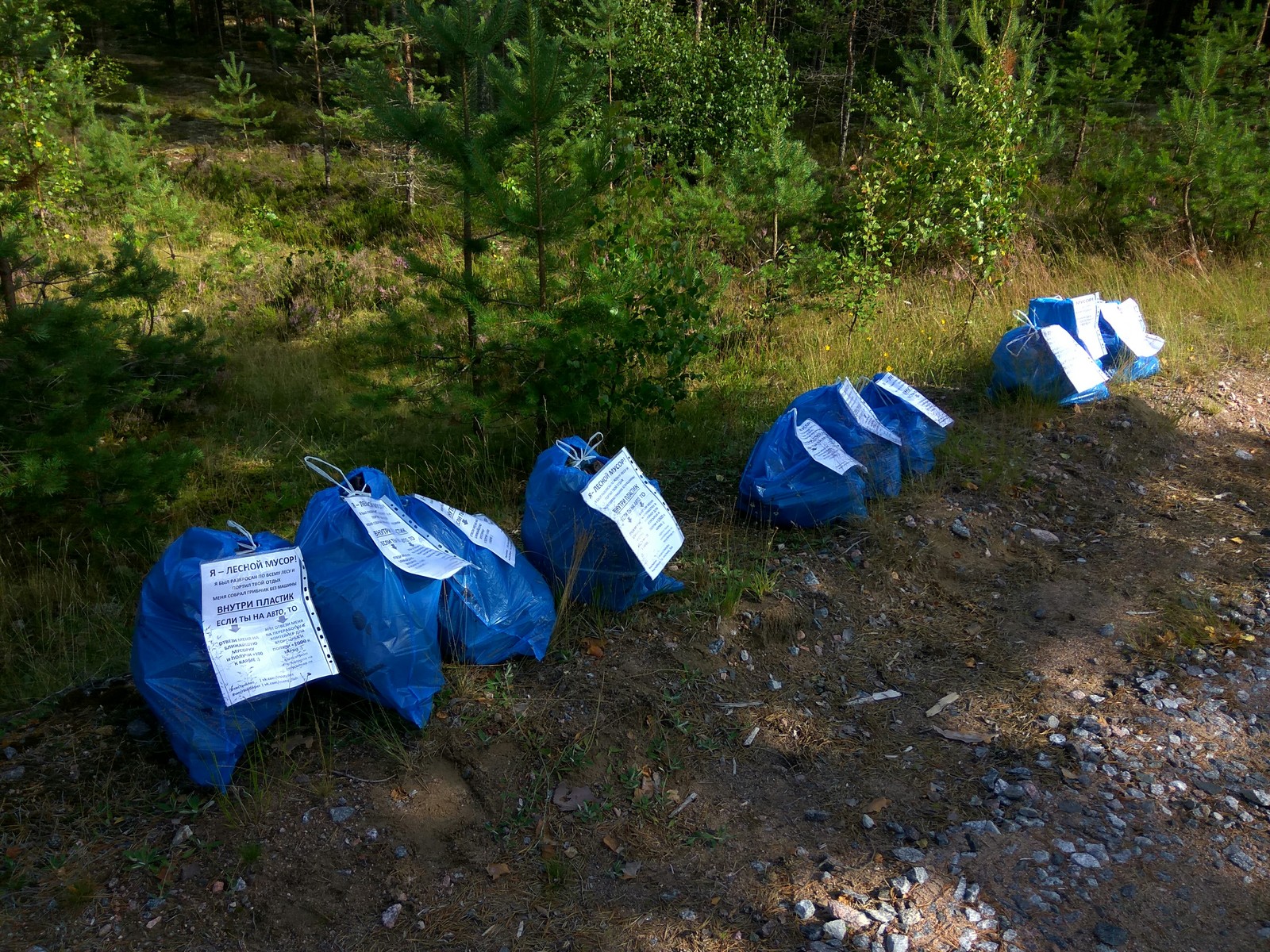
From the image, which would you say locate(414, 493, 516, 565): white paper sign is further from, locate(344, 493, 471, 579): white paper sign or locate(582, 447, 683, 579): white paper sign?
locate(582, 447, 683, 579): white paper sign

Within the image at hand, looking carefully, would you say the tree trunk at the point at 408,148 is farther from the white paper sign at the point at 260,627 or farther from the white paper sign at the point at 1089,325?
the white paper sign at the point at 260,627

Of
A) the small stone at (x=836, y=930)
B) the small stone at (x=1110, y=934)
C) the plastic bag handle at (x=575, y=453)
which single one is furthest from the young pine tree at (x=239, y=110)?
the small stone at (x=1110, y=934)

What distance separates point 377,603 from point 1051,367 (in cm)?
371

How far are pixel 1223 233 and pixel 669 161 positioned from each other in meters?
5.12

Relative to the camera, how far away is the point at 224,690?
2.11 metres

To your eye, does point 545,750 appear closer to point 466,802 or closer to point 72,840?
point 466,802

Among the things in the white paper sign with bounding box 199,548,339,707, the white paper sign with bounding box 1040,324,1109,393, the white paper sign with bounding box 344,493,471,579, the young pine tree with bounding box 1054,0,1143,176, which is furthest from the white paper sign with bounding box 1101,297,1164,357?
the young pine tree with bounding box 1054,0,1143,176

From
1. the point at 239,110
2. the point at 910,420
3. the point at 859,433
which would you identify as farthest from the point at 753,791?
the point at 239,110

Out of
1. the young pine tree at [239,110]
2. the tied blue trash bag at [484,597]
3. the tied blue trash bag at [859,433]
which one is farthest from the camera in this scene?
the young pine tree at [239,110]

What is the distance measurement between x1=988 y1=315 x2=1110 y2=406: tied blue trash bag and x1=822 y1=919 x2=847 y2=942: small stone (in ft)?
11.0

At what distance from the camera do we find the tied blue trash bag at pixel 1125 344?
4879 mm

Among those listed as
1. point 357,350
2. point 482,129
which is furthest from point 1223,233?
point 357,350

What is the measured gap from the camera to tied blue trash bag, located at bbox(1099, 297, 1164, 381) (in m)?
4.88

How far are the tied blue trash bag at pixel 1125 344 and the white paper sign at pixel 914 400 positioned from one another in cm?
162
